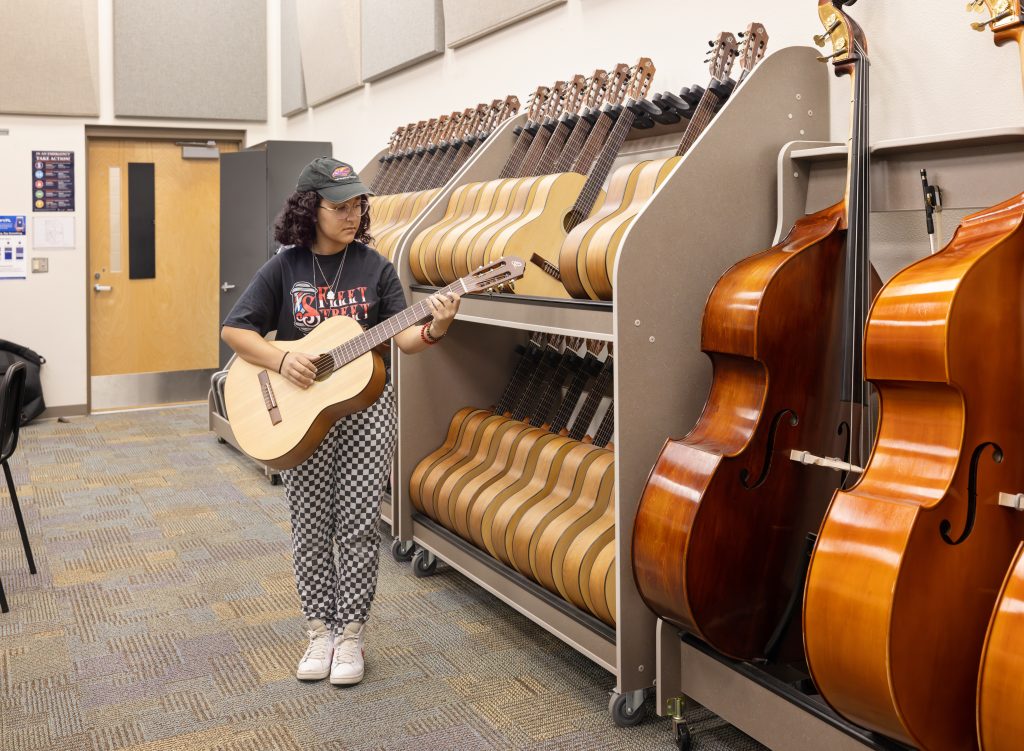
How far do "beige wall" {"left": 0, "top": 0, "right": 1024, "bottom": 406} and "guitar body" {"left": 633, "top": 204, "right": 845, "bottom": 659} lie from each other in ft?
1.51

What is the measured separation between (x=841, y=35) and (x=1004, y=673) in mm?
1330

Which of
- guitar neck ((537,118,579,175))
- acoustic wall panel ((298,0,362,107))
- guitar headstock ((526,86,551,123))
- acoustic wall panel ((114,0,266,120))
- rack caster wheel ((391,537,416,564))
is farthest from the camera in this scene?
acoustic wall panel ((114,0,266,120))

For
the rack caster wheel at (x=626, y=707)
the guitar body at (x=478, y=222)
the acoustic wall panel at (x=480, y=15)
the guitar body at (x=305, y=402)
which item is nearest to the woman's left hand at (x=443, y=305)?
the guitar body at (x=305, y=402)

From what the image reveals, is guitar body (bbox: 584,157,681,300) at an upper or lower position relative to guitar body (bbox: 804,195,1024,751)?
upper

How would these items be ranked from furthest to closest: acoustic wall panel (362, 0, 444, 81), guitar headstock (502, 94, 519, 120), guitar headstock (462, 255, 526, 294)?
acoustic wall panel (362, 0, 444, 81) → guitar headstock (502, 94, 519, 120) → guitar headstock (462, 255, 526, 294)

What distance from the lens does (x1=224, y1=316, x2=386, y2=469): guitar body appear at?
252cm

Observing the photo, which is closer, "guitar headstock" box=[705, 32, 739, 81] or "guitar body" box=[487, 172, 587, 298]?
"guitar headstock" box=[705, 32, 739, 81]

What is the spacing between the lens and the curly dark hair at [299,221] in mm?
2625

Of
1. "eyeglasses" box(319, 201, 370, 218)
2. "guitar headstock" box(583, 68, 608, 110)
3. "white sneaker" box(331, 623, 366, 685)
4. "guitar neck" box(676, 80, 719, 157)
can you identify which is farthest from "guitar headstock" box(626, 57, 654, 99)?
"white sneaker" box(331, 623, 366, 685)

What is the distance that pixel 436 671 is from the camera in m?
2.78

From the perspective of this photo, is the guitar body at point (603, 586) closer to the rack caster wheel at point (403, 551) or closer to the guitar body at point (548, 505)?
the guitar body at point (548, 505)

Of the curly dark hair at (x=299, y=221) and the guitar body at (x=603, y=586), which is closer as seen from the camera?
the guitar body at (x=603, y=586)

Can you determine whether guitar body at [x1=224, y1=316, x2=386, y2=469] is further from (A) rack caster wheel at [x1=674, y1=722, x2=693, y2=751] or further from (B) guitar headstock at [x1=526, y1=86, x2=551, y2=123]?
(B) guitar headstock at [x1=526, y1=86, x2=551, y2=123]

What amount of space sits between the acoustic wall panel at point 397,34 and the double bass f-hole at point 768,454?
3.22 meters
